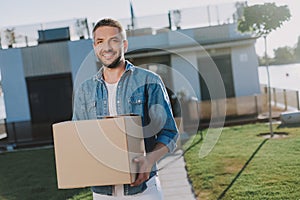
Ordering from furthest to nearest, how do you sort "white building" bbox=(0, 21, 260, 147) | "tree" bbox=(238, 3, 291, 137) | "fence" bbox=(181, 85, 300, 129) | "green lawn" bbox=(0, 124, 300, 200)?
"white building" bbox=(0, 21, 260, 147)
"fence" bbox=(181, 85, 300, 129)
"tree" bbox=(238, 3, 291, 137)
"green lawn" bbox=(0, 124, 300, 200)

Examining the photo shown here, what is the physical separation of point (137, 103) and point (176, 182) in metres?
4.00

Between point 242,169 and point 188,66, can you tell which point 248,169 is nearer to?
point 242,169

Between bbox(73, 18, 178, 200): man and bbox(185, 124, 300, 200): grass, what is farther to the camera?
bbox(185, 124, 300, 200): grass

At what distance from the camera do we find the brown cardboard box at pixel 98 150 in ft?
4.80

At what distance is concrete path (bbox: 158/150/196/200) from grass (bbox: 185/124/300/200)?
0.10 metres

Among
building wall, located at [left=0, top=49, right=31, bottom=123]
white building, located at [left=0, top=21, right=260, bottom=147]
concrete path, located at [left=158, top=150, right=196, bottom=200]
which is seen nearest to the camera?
concrete path, located at [left=158, top=150, right=196, bottom=200]

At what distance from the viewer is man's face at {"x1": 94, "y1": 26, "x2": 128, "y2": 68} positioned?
5.08 feet

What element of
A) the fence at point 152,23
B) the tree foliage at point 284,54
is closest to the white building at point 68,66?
the fence at point 152,23

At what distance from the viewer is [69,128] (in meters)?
1.51

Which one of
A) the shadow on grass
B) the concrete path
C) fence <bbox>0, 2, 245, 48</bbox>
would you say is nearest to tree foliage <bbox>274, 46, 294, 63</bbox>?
fence <bbox>0, 2, 245, 48</bbox>

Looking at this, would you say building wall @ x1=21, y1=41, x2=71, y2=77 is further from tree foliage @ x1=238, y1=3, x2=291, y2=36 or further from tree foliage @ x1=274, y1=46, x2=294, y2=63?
tree foliage @ x1=238, y1=3, x2=291, y2=36

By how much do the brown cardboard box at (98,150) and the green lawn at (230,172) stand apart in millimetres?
3216

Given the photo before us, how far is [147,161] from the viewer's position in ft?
5.01

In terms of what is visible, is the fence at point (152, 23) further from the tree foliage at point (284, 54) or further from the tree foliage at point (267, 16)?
the tree foliage at point (267, 16)
